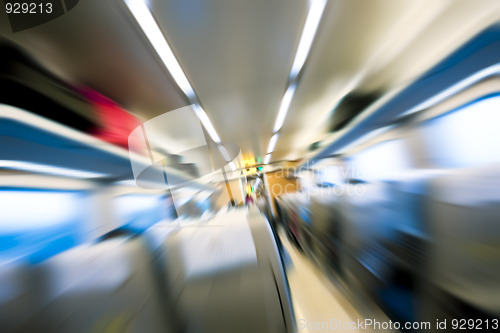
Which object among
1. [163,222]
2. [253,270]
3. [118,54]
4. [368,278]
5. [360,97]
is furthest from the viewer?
[163,222]

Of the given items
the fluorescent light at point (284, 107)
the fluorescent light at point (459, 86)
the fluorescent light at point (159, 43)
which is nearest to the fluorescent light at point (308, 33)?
the fluorescent light at point (284, 107)

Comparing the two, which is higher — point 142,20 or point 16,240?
point 142,20

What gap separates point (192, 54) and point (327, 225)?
1.61 meters

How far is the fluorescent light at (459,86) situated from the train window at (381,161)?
0.18m

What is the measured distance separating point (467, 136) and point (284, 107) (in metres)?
1.57

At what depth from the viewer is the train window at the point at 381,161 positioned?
0.79 meters

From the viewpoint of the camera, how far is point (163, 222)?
5.35ft

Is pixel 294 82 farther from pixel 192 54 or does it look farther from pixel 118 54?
pixel 118 54

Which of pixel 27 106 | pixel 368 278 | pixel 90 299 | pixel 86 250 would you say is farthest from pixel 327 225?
pixel 27 106

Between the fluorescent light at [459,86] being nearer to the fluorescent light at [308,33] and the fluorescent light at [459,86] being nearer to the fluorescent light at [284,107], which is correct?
the fluorescent light at [308,33]

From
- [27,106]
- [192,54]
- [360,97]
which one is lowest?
[360,97]

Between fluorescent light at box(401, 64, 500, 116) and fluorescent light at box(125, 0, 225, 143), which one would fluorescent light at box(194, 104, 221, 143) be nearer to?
fluorescent light at box(125, 0, 225, 143)

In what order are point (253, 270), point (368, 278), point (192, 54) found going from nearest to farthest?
1. point (368, 278)
2. point (253, 270)
3. point (192, 54)

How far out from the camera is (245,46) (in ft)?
4.00
